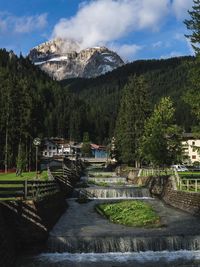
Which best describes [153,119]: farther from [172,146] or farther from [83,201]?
[83,201]

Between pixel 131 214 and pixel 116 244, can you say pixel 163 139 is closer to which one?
pixel 131 214

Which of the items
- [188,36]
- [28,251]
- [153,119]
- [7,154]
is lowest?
[28,251]

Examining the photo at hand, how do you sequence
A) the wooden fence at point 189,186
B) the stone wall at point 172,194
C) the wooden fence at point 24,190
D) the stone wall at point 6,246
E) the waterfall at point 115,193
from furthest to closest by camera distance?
the waterfall at point 115,193 → the wooden fence at point 189,186 → the stone wall at point 172,194 → the wooden fence at point 24,190 → the stone wall at point 6,246

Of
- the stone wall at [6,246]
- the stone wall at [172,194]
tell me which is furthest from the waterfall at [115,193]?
the stone wall at [6,246]

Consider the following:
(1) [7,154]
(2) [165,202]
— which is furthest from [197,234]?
(1) [7,154]

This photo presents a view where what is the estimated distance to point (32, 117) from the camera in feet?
242

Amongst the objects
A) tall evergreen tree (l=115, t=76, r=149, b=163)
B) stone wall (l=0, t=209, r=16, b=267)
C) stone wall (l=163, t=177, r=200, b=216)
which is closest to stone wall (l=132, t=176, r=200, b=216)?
stone wall (l=163, t=177, r=200, b=216)

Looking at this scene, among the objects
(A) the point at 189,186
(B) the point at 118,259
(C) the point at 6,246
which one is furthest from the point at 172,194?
(C) the point at 6,246

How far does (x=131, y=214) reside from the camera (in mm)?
31406

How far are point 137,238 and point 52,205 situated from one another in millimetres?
8397

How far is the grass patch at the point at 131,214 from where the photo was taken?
28.9 m

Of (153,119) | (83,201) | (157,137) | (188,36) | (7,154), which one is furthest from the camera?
(7,154)

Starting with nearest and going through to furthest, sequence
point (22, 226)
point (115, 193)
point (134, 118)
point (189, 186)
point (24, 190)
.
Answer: point (22, 226) → point (24, 190) → point (189, 186) → point (115, 193) → point (134, 118)

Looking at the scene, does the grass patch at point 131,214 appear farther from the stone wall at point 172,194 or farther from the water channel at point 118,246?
the stone wall at point 172,194
